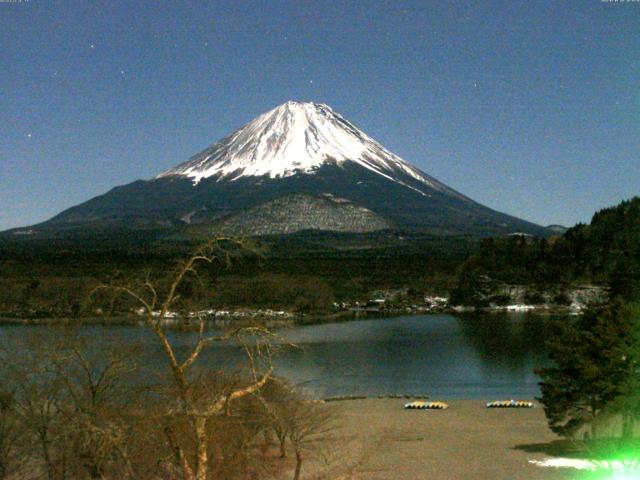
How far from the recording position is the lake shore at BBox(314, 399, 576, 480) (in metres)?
15.7

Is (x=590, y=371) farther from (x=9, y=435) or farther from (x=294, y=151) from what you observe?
(x=294, y=151)

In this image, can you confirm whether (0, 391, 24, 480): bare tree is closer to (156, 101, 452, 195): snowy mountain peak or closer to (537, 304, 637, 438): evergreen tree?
(537, 304, 637, 438): evergreen tree

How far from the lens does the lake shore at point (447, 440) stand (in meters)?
15.7

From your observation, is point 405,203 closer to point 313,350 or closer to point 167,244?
point 167,244

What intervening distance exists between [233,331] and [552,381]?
44.3 ft

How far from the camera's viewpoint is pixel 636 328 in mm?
15547

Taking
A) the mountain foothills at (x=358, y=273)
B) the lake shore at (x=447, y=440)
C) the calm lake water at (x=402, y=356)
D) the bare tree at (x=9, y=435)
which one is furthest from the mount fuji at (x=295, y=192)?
the bare tree at (x=9, y=435)

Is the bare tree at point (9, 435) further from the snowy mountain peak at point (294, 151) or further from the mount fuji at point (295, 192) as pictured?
the snowy mountain peak at point (294, 151)

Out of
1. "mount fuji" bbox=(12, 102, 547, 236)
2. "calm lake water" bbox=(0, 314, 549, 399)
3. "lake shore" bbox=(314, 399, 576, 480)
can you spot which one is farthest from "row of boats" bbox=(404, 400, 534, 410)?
"mount fuji" bbox=(12, 102, 547, 236)

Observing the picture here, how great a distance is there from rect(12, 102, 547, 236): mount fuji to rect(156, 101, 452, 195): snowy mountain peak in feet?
0.68

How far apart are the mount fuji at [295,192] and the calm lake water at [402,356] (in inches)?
2818

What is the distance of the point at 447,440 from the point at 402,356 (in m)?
19.8

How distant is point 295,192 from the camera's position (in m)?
149

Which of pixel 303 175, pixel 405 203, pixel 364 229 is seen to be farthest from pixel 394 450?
pixel 303 175
